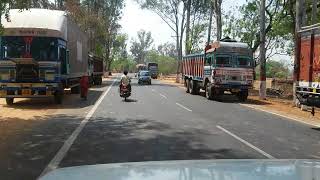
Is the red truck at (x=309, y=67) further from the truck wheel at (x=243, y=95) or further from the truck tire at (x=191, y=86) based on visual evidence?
the truck tire at (x=191, y=86)

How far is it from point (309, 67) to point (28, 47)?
1187cm

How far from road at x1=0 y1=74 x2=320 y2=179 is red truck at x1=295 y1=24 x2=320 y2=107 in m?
0.98

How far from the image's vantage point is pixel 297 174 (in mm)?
3160

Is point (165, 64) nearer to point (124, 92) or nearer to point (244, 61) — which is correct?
point (244, 61)

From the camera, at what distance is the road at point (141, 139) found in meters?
10.7

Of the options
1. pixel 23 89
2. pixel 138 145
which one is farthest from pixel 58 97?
pixel 138 145

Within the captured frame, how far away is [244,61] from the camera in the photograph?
1241 inches

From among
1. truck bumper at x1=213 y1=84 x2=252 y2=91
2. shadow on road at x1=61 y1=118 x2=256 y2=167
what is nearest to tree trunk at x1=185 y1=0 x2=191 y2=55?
truck bumper at x1=213 y1=84 x2=252 y2=91

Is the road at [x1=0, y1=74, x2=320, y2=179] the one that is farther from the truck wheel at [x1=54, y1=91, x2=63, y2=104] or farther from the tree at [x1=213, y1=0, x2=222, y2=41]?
the tree at [x1=213, y1=0, x2=222, y2=41]

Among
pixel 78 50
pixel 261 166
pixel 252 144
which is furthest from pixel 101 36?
pixel 261 166

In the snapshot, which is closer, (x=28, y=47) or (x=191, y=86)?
(x=28, y=47)

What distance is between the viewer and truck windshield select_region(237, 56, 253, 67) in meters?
31.4

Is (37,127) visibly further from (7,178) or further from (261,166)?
(261,166)

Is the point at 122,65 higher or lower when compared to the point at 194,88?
higher
